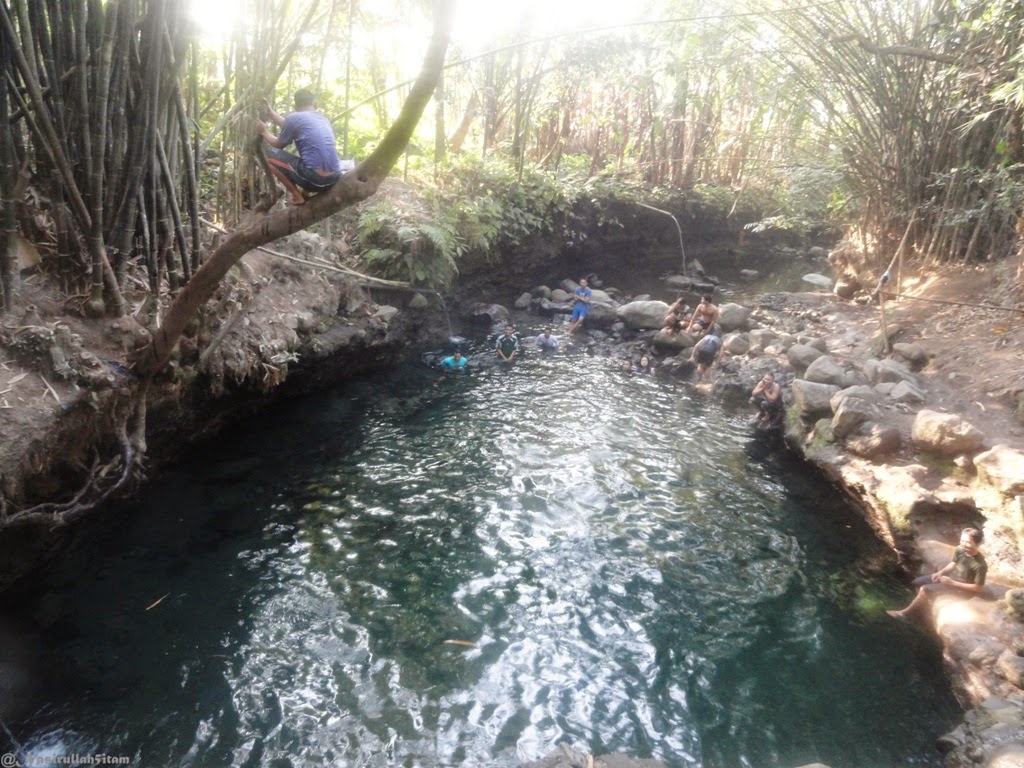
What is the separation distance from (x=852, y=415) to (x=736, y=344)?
17.7ft

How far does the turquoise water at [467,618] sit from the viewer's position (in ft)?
15.1

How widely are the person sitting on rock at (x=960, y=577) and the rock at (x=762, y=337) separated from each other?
Answer: 7941mm

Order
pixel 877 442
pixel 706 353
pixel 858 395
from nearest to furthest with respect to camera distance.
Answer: pixel 877 442 → pixel 858 395 → pixel 706 353

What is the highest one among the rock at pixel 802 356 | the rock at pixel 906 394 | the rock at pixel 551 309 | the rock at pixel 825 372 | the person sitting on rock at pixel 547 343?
the rock at pixel 906 394

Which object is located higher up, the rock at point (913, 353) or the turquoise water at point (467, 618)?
the rock at point (913, 353)

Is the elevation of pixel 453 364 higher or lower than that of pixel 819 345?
lower

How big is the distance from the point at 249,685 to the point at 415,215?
10.7 metres

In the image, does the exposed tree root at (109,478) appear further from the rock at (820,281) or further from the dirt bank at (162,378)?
the rock at (820,281)

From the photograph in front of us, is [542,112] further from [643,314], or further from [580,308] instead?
[643,314]

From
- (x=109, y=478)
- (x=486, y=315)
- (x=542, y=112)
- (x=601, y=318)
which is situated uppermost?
(x=542, y=112)

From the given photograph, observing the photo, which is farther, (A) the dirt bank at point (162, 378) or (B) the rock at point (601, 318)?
(B) the rock at point (601, 318)

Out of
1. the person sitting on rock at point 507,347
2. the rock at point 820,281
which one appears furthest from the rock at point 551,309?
the rock at point 820,281

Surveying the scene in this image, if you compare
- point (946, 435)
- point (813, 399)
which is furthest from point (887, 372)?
point (946, 435)

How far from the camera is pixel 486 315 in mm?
15859
